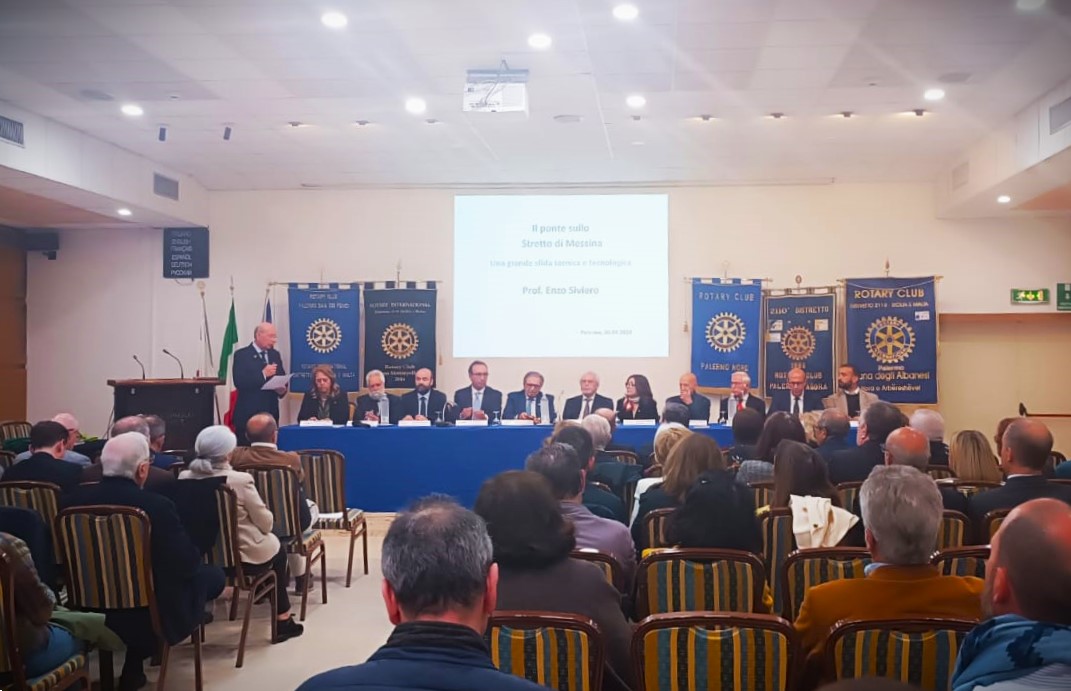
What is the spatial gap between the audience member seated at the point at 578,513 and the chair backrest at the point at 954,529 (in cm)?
128

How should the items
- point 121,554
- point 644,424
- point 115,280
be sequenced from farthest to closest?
point 115,280 → point 644,424 → point 121,554

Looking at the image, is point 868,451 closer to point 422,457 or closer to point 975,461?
point 975,461

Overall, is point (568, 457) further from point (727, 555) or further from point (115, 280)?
point (115, 280)

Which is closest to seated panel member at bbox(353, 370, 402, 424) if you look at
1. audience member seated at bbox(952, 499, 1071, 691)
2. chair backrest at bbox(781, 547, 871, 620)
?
chair backrest at bbox(781, 547, 871, 620)

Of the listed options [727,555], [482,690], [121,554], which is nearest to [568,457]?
[727,555]

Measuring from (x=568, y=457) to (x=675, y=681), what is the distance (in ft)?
5.13

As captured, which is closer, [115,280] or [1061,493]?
[1061,493]

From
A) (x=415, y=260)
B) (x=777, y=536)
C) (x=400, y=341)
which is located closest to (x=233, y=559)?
(x=777, y=536)

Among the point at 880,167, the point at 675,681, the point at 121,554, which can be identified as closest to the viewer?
the point at 675,681

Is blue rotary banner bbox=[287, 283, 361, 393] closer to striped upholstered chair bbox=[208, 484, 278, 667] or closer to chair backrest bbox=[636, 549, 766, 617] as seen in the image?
striped upholstered chair bbox=[208, 484, 278, 667]

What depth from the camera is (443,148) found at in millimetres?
8742

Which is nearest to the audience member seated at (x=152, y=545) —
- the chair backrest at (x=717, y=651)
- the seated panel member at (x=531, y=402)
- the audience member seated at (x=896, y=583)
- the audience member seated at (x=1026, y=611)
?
the chair backrest at (x=717, y=651)

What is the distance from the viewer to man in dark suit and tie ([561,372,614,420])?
8.82m

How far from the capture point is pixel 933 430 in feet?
17.3
